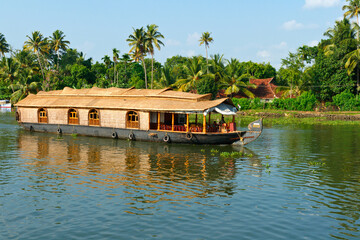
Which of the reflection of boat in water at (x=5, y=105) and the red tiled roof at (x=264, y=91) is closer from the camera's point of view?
the red tiled roof at (x=264, y=91)

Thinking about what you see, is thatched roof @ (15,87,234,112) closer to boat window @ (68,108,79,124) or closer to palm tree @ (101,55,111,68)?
boat window @ (68,108,79,124)

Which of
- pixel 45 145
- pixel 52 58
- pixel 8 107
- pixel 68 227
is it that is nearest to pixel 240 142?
pixel 45 145

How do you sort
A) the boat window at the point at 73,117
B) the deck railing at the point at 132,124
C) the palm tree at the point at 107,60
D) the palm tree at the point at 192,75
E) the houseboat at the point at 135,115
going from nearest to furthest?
the houseboat at the point at 135,115 → the deck railing at the point at 132,124 → the boat window at the point at 73,117 → the palm tree at the point at 192,75 → the palm tree at the point at 107,60

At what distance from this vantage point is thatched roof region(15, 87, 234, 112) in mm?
25000

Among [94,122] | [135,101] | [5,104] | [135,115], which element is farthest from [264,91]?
[5,104]

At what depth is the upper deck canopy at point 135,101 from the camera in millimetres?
24734

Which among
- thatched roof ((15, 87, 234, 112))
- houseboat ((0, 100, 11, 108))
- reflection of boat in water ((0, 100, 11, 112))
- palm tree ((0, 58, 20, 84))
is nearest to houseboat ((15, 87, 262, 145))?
thatched roof ((15, 87, 234, 112))

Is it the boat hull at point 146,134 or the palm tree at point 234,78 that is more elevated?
the palm tree at point 234,78

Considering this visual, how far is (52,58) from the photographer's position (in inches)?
3748

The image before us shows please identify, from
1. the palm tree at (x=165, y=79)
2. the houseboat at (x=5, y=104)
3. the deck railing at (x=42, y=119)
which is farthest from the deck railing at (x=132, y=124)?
Answer: the houseboat at (x=5, y=104)

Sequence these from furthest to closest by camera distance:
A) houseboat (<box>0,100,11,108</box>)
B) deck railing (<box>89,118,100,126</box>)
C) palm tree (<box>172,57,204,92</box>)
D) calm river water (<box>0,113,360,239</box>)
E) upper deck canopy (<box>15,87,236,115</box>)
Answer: houseboat (<box>0,100,11,108</box>) → palm tree (<box>172,57,204,92</box>) → deck railing (<box>89,118,100,126</box>) → upper deck canopy (<box>15,87,236,115</box>) → calm river water (<box>0,113,360,239</box>)

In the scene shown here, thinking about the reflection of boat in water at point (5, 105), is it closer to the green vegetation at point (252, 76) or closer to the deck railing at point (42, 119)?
the green vegetation at point (252, 76)

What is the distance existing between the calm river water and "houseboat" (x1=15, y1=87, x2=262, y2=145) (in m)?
1.20

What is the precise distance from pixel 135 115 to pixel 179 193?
46.2 feet
